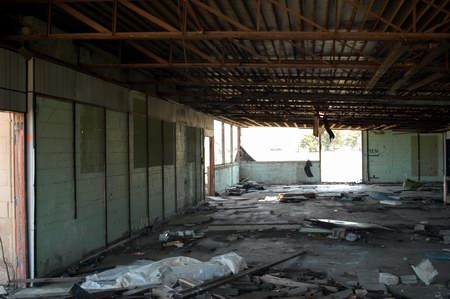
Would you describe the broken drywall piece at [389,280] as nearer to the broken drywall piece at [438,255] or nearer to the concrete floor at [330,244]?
the concrete floor at [330,244]

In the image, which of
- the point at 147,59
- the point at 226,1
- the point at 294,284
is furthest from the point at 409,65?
the point at 147,59

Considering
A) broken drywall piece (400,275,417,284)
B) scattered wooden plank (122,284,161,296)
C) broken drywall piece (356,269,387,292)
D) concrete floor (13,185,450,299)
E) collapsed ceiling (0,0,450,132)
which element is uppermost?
collapsed ceiling (0,0,450,132)

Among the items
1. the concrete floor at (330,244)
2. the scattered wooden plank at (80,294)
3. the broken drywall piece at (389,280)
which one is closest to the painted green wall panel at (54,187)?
the concrete floor at (330,244)

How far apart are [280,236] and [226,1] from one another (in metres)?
6.36

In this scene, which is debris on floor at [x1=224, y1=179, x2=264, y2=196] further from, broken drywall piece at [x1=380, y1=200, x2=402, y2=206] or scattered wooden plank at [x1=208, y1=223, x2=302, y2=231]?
scattered wooden plank at [x1=208, y1=223, x2=302, y2=231]

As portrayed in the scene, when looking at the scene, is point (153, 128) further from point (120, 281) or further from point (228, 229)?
point (120, 281)

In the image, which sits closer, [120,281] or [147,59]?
[120,281]

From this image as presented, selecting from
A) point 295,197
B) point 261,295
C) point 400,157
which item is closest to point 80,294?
point 261,295

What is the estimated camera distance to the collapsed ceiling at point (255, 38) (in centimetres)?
627

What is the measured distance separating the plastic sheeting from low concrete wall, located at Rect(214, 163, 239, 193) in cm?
1383

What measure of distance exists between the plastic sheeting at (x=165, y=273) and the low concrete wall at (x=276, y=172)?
21.7 m

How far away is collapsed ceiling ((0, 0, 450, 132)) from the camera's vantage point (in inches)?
247

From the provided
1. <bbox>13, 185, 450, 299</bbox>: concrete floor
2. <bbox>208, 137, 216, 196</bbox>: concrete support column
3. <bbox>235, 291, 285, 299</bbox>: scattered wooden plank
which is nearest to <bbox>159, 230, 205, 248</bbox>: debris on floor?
<bbox>13, 185, 450, 299</bbox>: concrete floor

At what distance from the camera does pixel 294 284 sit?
6641 millimetres
